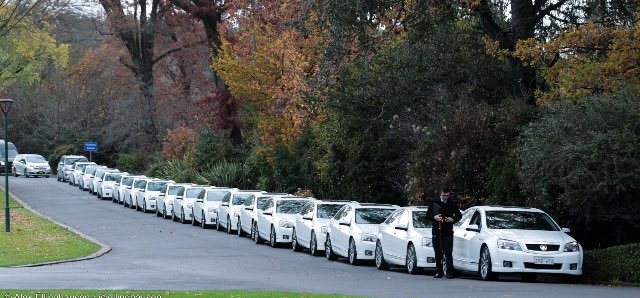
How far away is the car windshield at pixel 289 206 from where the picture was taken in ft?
111

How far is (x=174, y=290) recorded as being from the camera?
58.7ft

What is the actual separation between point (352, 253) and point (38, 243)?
10.1m

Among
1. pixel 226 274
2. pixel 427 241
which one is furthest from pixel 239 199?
pixel 427 241

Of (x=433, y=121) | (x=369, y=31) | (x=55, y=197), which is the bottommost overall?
(x=55, y=197)

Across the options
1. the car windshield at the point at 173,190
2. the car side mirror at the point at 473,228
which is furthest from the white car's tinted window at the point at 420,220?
the car windshield at the point at 173,190

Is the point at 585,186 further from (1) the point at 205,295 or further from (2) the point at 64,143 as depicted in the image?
(2) the point at 64,143

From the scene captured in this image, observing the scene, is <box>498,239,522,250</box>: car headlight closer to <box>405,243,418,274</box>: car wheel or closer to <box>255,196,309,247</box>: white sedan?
<box>405,243,418,274</box>: car wheel

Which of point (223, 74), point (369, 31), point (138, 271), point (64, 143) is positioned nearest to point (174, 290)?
point (138, 271)

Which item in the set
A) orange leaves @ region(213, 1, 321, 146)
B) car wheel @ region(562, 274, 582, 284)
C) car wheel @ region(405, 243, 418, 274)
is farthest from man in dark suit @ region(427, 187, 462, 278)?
orange leaves @ region(213, 1, 321, 146)

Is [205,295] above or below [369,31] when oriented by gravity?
below

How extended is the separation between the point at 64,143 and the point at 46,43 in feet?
62.7

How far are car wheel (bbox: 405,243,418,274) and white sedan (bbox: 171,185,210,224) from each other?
2090 centimetres

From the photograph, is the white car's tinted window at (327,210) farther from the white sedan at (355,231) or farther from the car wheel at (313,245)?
the white sedan at (355,231)

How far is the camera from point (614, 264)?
2127cm
